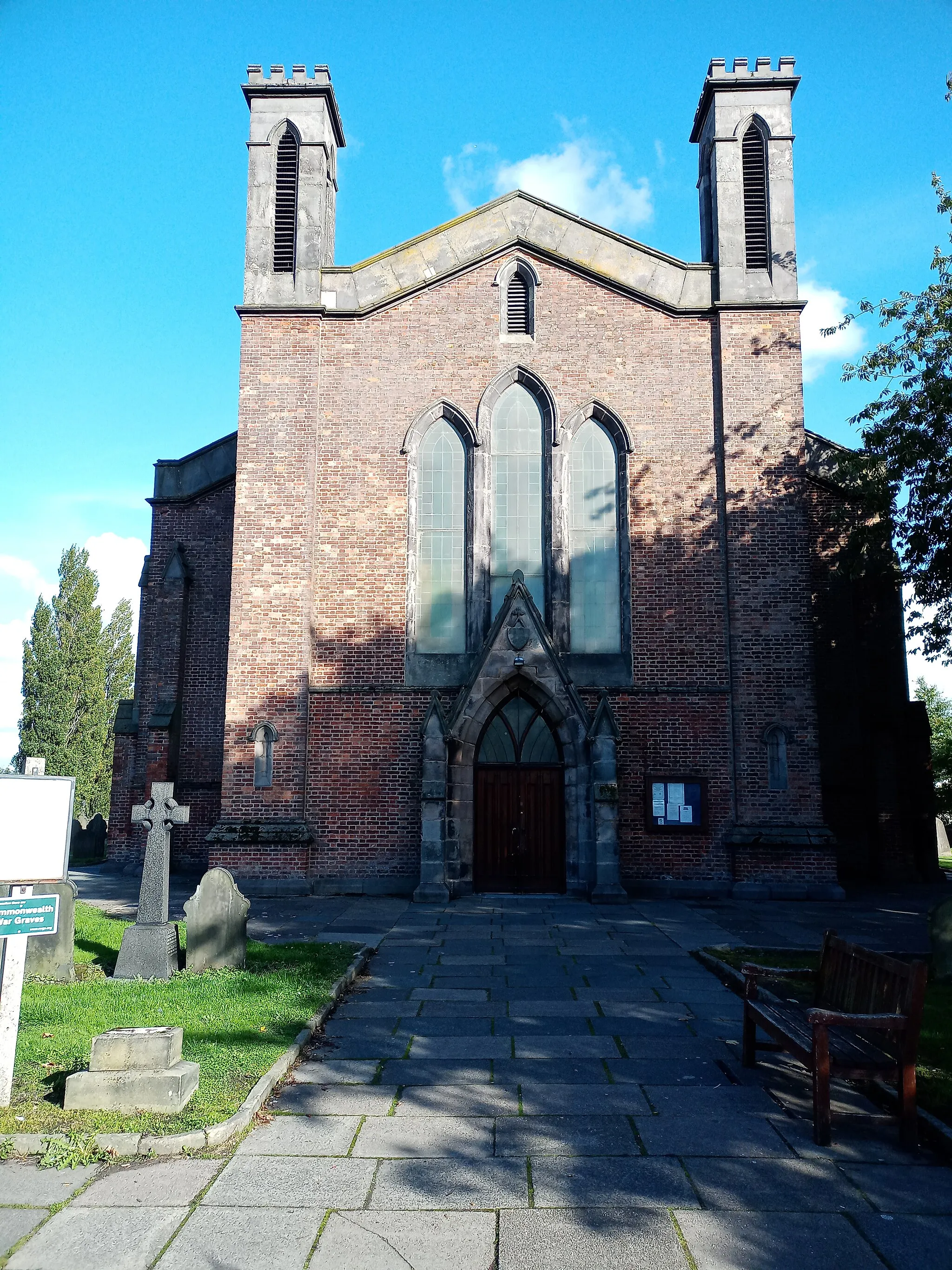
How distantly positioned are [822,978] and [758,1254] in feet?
9.78

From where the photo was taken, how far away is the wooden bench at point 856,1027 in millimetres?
5012

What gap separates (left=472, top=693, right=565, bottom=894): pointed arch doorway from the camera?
1538 centimetres

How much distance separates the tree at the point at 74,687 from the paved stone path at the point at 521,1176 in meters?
38.9

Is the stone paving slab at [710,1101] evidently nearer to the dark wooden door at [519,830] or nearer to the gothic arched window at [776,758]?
the dark wooden door at [519,830]

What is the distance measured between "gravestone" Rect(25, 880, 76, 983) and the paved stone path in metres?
3.14

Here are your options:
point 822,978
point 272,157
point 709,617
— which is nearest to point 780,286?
point 709,617

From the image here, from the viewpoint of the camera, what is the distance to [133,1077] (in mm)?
5133

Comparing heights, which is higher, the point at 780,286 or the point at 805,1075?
the point at 780,286

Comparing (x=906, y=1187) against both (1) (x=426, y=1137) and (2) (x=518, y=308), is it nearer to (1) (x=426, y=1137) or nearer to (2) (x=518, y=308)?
(1) (x=426, y=1137)

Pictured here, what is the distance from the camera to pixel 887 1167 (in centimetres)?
469

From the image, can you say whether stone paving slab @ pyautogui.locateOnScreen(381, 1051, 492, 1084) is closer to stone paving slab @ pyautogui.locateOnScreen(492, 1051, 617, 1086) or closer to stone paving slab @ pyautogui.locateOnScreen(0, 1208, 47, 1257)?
stone paving slab @ pyautogui.locateOnScreen(492, 1051, 617, 1086)

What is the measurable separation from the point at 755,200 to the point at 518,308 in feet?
16.0

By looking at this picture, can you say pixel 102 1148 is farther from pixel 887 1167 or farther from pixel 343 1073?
pixel 887 1167

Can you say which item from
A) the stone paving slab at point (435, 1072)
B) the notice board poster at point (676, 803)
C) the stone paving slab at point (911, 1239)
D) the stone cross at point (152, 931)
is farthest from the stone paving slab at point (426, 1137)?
the notice board poster at point (676, 803)
